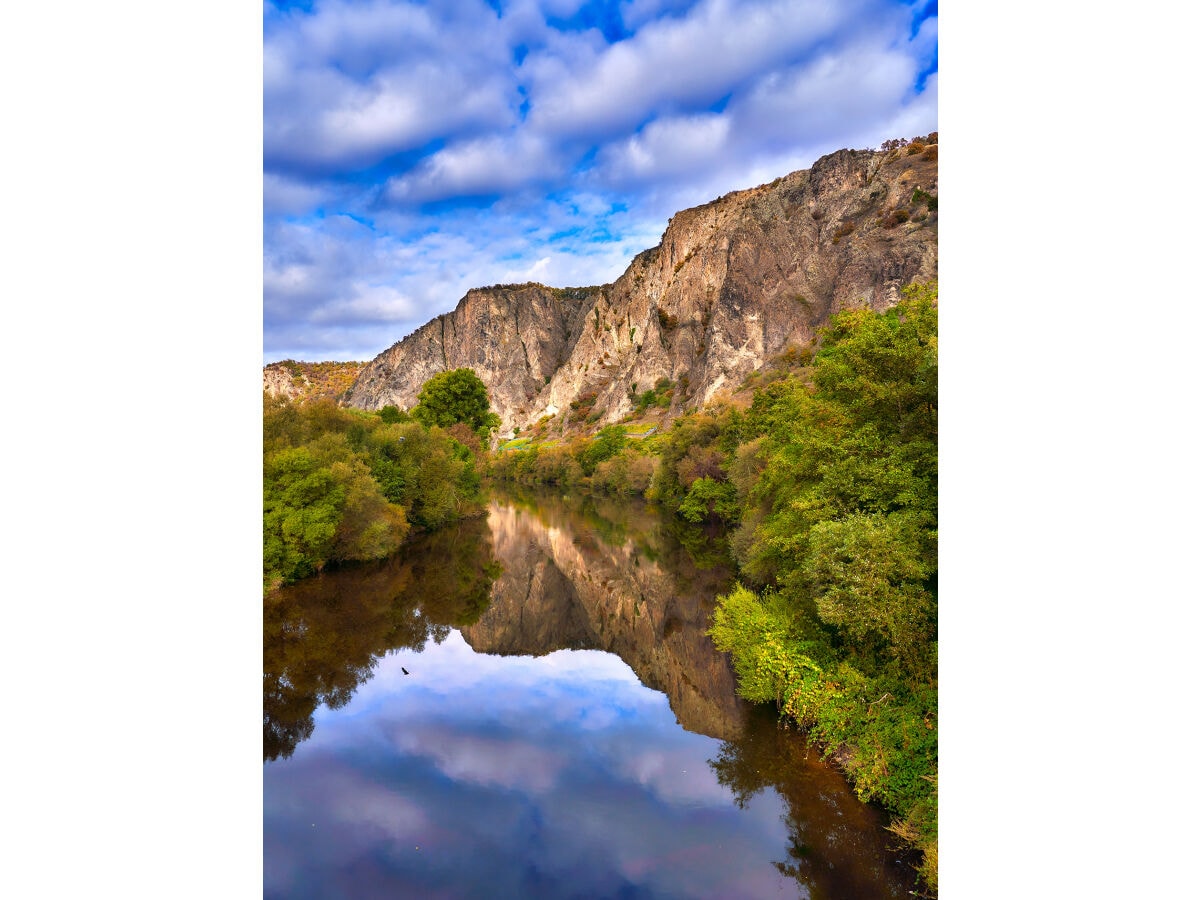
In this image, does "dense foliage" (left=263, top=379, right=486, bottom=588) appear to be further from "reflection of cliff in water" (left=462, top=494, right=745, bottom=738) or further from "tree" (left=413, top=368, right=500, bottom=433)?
"tree" (left=413, top=368, right=500, bottom=433)

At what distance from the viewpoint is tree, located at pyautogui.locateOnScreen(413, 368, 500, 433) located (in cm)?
5859

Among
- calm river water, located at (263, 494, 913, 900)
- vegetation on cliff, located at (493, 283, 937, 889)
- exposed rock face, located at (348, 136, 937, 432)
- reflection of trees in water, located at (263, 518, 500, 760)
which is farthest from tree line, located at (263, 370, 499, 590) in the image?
exposed rock face, located at (348, 136, 937, 432)

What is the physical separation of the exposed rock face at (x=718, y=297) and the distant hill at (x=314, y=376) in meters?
10.4

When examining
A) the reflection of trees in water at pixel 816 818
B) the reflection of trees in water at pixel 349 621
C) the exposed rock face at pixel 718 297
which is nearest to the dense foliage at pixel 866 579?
the reflection of trees in water at pixel 816 818

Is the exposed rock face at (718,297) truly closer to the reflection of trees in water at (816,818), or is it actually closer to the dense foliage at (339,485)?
the dense foliage at (339,485)

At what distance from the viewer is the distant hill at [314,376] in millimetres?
148000

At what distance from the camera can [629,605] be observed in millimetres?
26641

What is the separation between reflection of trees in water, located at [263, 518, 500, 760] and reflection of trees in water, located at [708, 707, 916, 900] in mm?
10060

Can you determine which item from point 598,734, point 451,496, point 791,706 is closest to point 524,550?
point 451,496

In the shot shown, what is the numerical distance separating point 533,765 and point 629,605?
42.9 feet

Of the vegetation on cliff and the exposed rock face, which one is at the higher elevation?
the exposed rock face
